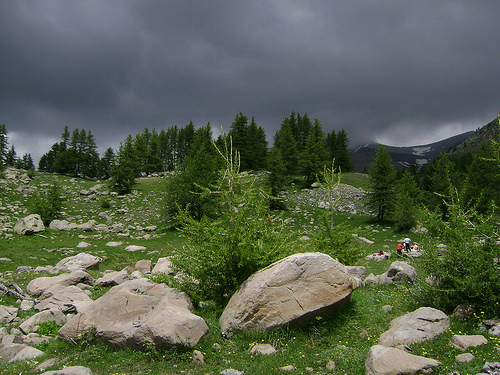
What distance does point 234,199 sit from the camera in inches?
420

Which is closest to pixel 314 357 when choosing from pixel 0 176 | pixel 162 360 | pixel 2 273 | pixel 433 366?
pixel 433 366

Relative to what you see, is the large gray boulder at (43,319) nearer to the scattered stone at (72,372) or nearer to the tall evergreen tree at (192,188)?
the scattered stone at (72,372)

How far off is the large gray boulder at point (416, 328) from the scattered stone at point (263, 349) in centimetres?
268

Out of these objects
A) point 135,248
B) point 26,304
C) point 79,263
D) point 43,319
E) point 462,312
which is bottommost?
point 135,248

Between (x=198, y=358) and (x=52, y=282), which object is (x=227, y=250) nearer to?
(x=198, y=358)

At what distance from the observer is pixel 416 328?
7.37 metres

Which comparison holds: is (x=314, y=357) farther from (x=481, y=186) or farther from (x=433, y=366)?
(x=481, y=186)

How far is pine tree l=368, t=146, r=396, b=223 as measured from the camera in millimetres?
44438

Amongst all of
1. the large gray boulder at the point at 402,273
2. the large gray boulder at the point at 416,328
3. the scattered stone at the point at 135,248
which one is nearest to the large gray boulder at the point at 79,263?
the scattered stone at the point at 135,248

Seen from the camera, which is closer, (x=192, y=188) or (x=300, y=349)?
(x=300, y=349)

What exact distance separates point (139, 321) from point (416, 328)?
709 cm

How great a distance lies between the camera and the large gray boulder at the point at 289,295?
800 cm

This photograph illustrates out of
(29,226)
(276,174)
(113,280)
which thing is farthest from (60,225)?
(276,174)

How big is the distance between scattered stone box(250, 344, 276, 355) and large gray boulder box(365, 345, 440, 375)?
2224 mm
